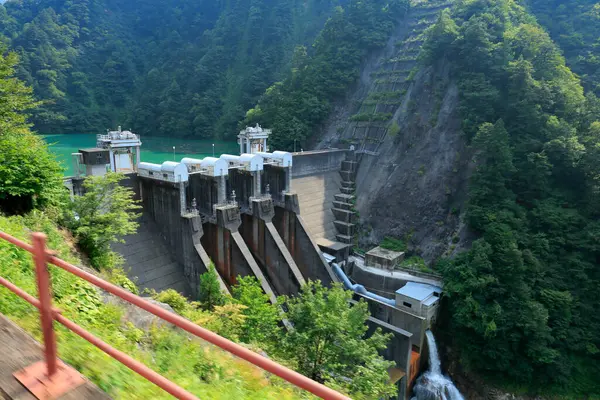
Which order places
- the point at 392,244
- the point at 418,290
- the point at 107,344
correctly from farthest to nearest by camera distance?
the point at 392,244 → the point at 418,290 → the point at 107,344

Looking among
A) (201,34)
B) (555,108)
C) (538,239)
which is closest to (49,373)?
(538,239)

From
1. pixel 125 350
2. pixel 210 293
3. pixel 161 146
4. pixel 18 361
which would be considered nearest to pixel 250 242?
pixel 210 293

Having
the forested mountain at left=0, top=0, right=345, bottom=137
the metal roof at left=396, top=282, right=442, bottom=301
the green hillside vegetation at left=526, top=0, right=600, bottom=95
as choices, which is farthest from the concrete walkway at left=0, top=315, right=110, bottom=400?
the forested mountain at left=0, top=0, right=345, bottom=137

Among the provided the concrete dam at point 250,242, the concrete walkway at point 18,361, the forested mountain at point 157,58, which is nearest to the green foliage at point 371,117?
the concrete dam at point 250,242

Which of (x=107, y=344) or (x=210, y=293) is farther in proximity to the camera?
(x=210, y=293)

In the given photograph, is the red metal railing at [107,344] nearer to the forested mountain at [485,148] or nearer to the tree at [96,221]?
the tree at [96,221]

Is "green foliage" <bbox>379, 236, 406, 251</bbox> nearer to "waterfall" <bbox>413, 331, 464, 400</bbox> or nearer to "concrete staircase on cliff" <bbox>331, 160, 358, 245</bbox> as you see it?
"concrete staircase on cliff" <bbox>331, 160, 358, 245</bbox>

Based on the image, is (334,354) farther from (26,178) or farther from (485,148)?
(485,148)
